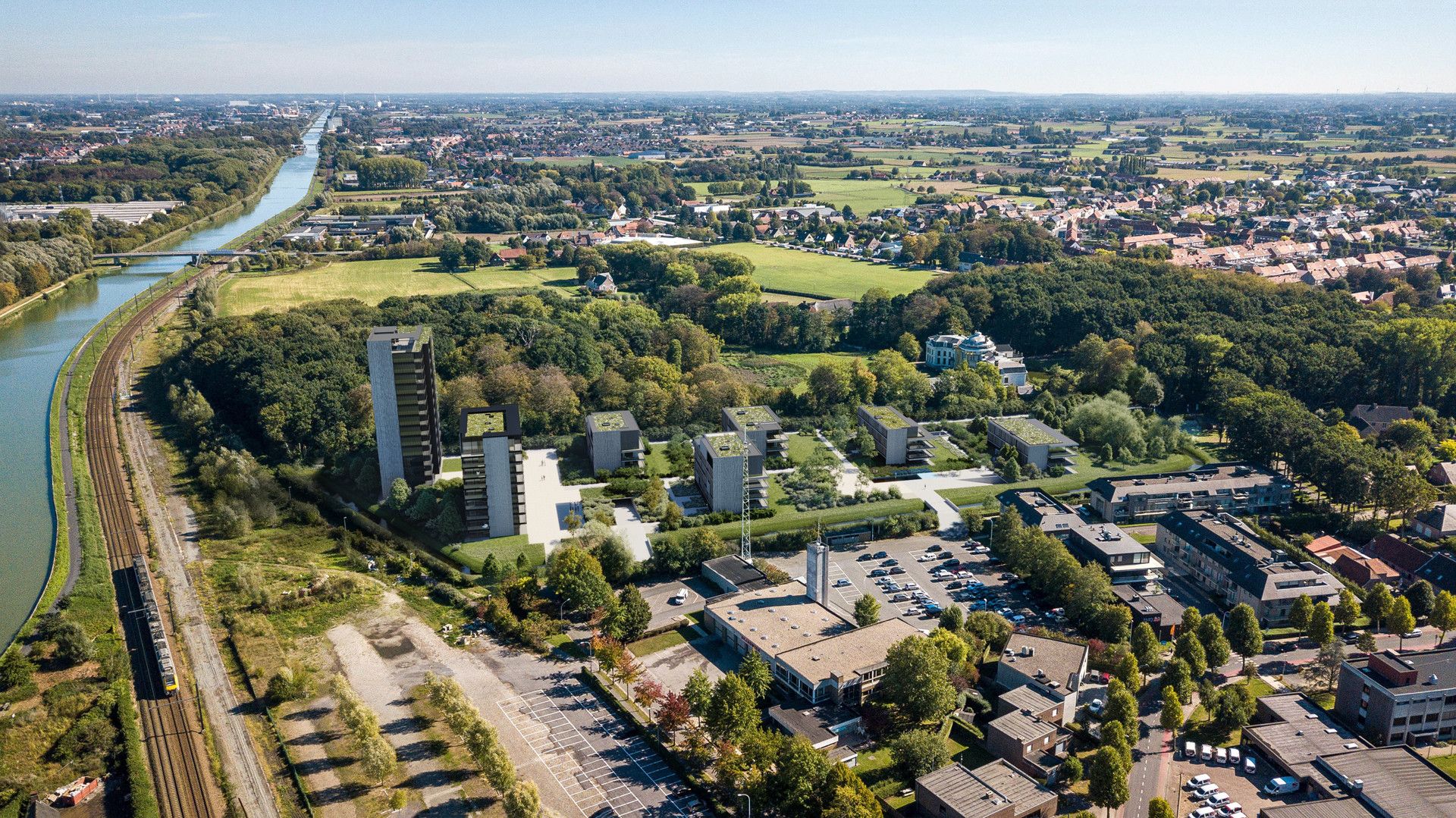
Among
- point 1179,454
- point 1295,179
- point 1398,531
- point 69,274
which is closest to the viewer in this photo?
point 1398,531

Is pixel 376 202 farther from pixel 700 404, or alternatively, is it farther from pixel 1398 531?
pixel 1398 531

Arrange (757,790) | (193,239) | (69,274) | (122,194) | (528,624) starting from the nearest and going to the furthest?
(757,790)
(528,624)
(69,274)
(193,239)
(122,194)

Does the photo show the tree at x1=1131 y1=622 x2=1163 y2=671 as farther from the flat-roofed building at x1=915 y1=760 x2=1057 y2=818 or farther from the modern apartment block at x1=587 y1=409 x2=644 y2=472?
the modern apartment block at x1=587 y1=409 x2=644 y2=472

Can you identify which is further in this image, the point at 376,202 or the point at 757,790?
the point at 376,202

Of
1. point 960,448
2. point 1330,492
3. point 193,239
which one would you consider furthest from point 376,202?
point 1330,492

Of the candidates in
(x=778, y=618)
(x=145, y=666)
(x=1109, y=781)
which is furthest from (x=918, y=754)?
(x=145, y=666)

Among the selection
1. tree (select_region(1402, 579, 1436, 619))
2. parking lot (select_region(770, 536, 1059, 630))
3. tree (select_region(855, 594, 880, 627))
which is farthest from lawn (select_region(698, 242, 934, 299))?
tree (select_region(1402, 579, 1436, 619))

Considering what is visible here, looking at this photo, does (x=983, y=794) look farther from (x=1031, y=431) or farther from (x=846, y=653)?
(x=1031, y=431)

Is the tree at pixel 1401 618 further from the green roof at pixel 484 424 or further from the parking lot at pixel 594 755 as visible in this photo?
the green roof at pixel 484 424
